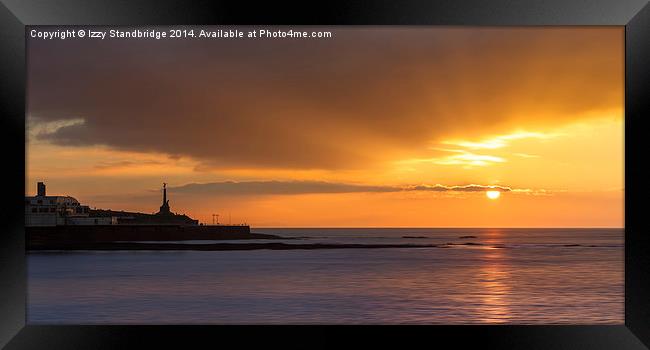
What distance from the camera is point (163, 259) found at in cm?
2419

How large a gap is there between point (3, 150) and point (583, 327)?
13.0 feet

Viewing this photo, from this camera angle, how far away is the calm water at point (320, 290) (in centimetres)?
1166

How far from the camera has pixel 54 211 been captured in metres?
27.9

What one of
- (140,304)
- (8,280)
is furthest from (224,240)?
(8,280)

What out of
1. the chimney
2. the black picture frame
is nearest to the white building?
the chimney

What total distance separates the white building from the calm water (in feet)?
10.2

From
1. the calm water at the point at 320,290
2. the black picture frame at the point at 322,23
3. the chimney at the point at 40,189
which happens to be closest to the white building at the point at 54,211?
the chimney at the point at 40,189

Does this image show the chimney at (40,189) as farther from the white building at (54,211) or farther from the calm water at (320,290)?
the calm water at (320,290)

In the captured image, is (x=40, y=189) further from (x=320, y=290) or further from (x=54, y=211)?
(x=320, y=290)

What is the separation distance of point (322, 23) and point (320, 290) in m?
10.8

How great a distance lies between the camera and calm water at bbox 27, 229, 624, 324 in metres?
11.7

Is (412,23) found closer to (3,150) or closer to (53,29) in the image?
(53,29)

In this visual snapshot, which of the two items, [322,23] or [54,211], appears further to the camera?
[54,211]

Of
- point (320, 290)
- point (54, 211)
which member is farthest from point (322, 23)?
point (54, 211)
